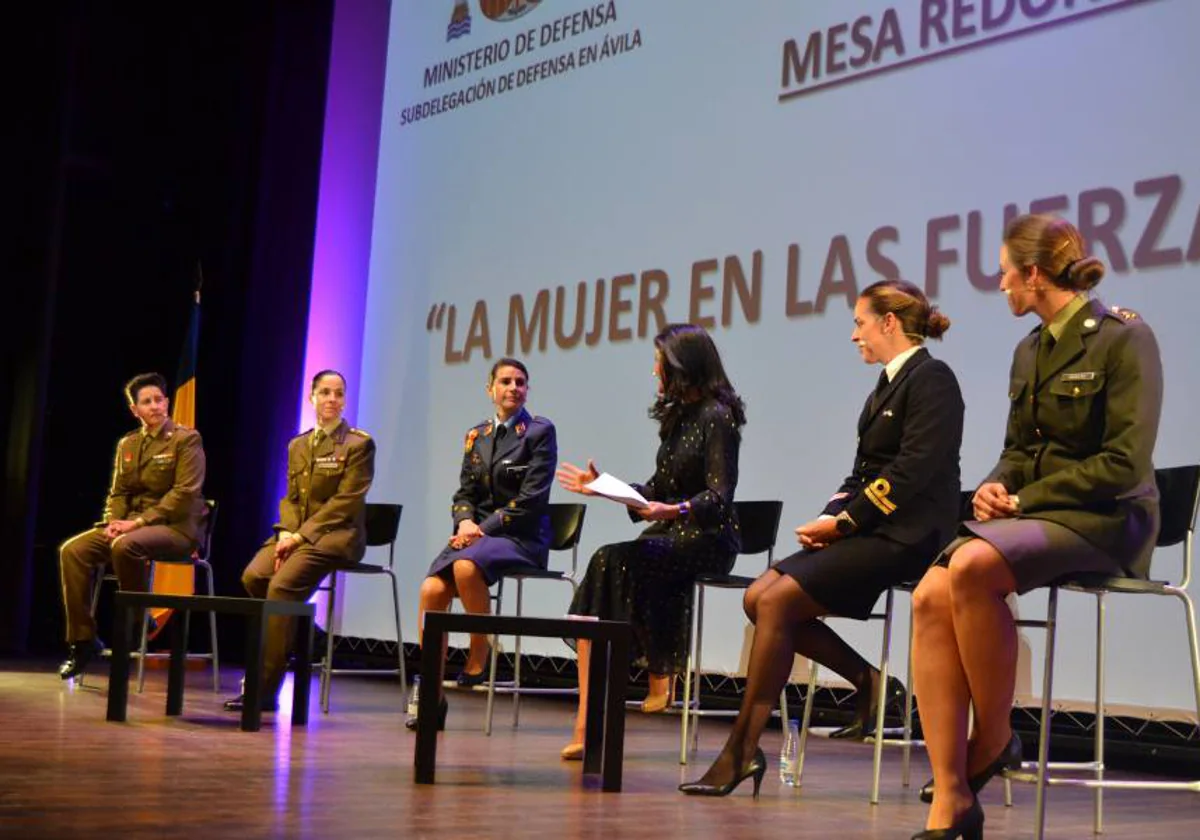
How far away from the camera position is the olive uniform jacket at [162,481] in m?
5.91

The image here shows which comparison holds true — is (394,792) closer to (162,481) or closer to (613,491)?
(613,491)

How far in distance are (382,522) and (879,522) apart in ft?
10.0

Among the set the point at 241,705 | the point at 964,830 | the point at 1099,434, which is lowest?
the point at 241,705

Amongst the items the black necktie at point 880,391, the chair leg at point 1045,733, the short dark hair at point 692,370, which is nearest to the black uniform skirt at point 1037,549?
the chair leg at point 1045,733

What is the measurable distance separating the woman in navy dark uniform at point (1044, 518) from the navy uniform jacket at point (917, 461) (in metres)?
→ 0.46

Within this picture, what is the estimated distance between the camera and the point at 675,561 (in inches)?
156

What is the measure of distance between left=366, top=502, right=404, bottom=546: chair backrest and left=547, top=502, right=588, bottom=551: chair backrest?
0.80 meters

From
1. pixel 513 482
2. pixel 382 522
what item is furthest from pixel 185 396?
pixel 513 482

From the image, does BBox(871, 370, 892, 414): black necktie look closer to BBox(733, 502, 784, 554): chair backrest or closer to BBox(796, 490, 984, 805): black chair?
BBox(796, 490, 984, 805): black chair

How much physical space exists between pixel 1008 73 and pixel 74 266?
5.41 metres

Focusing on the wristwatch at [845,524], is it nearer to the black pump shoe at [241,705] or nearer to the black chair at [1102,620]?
the black chair at [1102,620]

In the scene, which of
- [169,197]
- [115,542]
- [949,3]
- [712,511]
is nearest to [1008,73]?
[949,3]

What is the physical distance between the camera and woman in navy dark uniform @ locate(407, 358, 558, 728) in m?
4.84

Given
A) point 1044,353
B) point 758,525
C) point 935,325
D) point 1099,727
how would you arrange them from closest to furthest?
point 1044,353, point 1099,727, point 935,325, point 758,525
